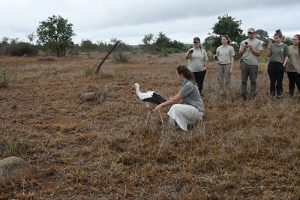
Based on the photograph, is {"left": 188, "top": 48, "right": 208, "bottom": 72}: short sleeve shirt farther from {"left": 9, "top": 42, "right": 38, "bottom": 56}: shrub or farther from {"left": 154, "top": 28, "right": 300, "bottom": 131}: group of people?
{"left": 9, "top": 42, "right": 38, "bottom": 56}: shrub

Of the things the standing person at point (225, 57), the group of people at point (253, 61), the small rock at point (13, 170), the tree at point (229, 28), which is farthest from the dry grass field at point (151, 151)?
the tree at point (229, 28)

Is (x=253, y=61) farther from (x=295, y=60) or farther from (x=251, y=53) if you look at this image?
(x=295, y=60)

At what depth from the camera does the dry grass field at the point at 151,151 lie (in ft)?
16.8

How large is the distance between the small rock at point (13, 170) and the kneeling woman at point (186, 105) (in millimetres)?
2741

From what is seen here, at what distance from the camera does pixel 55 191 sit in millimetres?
5090

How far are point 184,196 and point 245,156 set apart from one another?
61.9 inches

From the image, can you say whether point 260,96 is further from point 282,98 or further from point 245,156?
point 245,156

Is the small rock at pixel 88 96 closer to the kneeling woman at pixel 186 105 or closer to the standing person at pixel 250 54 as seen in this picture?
the kneeling woman at pixel 186 105

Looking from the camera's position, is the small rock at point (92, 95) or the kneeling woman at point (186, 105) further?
the small rock at point (92, 95)

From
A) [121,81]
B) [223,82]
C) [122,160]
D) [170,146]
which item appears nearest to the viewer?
[122,160]

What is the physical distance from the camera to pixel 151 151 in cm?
632

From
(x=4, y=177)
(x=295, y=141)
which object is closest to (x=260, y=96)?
(x=295, y=141)

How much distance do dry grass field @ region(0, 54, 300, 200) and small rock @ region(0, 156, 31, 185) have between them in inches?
4.7

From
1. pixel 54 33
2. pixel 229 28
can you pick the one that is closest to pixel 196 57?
pixel 229 28
